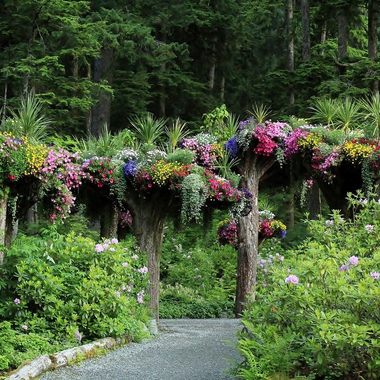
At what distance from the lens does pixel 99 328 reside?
28.0 feet

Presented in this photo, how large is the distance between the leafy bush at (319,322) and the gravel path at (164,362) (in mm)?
743

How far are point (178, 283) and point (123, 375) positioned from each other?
526 inches

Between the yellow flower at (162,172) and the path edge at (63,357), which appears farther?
the yellow flower at (162,172)

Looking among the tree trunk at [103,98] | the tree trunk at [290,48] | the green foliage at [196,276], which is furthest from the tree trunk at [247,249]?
the tree trunk at [290,48]

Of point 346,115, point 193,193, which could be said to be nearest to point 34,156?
point 193,193

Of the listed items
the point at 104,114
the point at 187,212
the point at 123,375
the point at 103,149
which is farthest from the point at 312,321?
the point at 104,114

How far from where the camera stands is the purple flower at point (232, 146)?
13.1m

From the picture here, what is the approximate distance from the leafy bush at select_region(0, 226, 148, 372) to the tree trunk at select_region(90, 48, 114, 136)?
1315cm

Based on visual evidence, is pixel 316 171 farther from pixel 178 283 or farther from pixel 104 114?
pixel 104 114

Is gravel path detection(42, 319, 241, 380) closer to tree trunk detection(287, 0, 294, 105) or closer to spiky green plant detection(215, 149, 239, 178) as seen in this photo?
spiky green plant detection(215, 149, 239, 178)

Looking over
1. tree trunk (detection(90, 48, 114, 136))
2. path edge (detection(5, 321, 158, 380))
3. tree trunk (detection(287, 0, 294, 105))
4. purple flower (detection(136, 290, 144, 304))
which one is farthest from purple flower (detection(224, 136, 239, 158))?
tree trunk (detection(287, 0, 294, 105))

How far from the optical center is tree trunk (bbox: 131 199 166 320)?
12.3 metres

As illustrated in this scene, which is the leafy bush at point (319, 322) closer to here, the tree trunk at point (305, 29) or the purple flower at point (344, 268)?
the purple flower at point (344, 268)

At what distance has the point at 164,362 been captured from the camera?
779 centimetres
